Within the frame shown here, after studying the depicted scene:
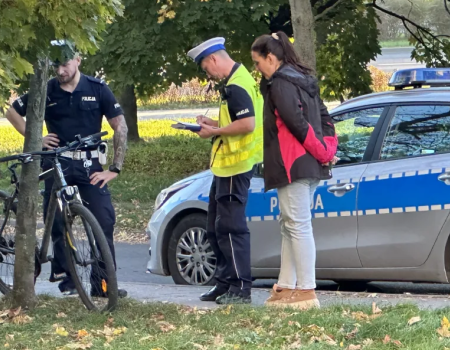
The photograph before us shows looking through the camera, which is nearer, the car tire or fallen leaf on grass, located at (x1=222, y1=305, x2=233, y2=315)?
fallen leaf on grass, located at (x1=222, y1=305, x2=233, y2=315)

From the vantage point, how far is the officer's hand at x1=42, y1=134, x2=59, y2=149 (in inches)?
237

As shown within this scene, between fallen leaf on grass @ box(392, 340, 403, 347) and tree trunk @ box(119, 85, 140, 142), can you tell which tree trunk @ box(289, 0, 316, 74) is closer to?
fallen leaf on grass @ box(392, 340, 403, 347)

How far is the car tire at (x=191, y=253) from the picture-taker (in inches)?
272

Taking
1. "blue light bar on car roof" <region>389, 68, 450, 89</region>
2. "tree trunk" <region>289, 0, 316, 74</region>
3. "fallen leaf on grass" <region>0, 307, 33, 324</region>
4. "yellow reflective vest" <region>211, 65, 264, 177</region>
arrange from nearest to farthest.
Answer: "fallen leaf on grass" <region>0, 307, 33, 324</region> → "yellow reflective vest" <region>211, 65, 264, 177</region> → "blue light bar on car roof" <region>389, 68, 450, 89</region> → "tree trunk" <region>289, 0, 316, 74</region>

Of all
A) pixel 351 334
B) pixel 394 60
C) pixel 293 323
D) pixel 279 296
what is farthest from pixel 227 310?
pixel 394 60

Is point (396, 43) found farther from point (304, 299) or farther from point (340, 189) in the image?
point (304, 299)

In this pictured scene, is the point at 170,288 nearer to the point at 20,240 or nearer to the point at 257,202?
the point at 257,202

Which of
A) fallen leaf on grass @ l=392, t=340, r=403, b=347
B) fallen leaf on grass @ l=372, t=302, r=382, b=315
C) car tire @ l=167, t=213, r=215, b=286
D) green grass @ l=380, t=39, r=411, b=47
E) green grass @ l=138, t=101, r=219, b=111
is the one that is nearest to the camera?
fallen leaf on grass @ l=392, t=340, r=403, b=347

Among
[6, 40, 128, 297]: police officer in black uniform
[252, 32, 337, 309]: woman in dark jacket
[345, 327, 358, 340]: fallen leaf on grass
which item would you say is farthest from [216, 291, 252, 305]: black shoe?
[345, 327, 358, 340]: fallen leaf on grass

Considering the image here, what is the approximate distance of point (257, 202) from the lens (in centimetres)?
668

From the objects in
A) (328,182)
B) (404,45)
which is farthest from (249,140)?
(404,45)

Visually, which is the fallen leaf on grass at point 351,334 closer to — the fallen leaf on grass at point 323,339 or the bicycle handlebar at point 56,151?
the fallen leaf on grass at point 323,339

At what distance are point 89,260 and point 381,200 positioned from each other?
2.10 meters

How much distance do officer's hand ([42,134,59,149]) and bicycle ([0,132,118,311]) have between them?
1.09ft
